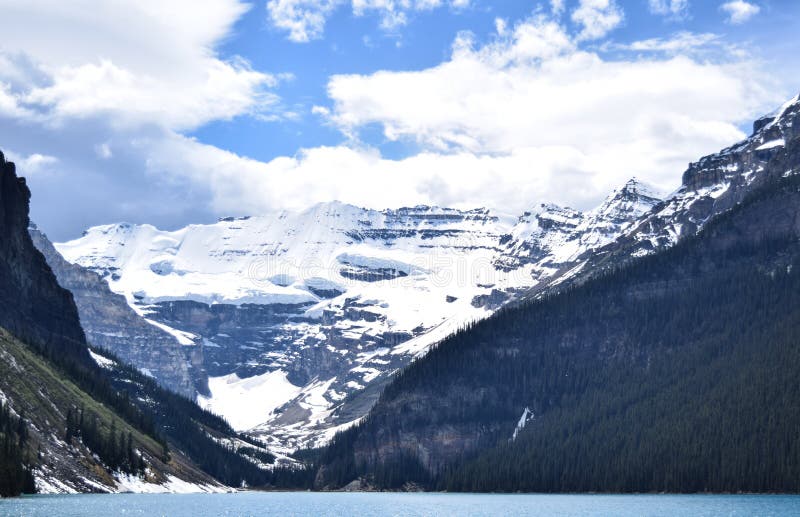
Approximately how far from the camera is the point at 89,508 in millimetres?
183375

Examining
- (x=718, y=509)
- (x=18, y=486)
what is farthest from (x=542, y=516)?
(x=18, y=486)

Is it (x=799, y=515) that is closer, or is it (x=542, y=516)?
(x=799, y=515)

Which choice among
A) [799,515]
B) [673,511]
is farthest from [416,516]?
[799,515]

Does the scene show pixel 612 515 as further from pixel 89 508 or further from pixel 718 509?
pixel 89 508

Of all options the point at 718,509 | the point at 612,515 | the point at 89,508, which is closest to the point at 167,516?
the point at 89,508

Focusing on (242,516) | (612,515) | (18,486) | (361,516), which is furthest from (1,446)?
(612,515)

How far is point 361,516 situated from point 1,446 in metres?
55.3

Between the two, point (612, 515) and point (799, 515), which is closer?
point (799, 515)

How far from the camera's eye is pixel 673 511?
195875mm

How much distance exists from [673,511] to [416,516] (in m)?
38.3

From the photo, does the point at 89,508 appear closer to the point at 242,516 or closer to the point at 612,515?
the point at 242,516

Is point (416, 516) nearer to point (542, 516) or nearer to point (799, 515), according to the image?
point (542, 516)

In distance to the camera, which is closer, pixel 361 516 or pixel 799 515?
pixel 799 515

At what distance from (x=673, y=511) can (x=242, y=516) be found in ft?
210
